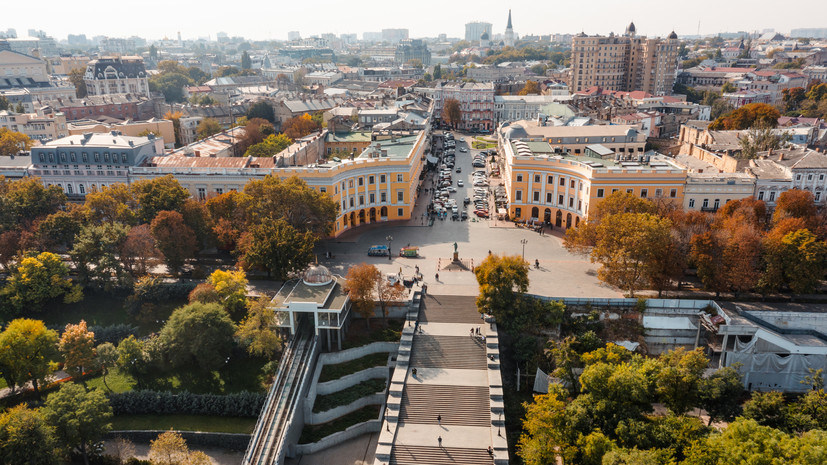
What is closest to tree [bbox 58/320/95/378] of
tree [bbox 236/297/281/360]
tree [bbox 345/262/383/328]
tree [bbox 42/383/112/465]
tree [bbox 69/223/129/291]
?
tree [bbox 42/383/112/465]

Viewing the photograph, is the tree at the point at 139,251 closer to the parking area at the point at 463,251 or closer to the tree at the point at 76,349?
the tree at the point at 76,349

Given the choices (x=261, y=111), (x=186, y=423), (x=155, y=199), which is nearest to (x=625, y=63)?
(x=261, y=111)

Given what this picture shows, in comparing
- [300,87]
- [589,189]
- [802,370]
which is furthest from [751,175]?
[300,87]

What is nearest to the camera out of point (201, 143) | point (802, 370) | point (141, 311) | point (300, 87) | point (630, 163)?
point (802, 370)

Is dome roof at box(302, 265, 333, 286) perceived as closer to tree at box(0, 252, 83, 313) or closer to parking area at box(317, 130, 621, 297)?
parking area at box(317, 130, 621, 297)

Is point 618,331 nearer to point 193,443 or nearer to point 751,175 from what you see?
point 751,175

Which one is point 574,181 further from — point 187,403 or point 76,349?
point 76,349

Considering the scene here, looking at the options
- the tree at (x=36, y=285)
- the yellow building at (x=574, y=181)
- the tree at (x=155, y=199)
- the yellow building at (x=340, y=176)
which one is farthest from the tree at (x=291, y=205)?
the yellow building at (x=574, y=181)
